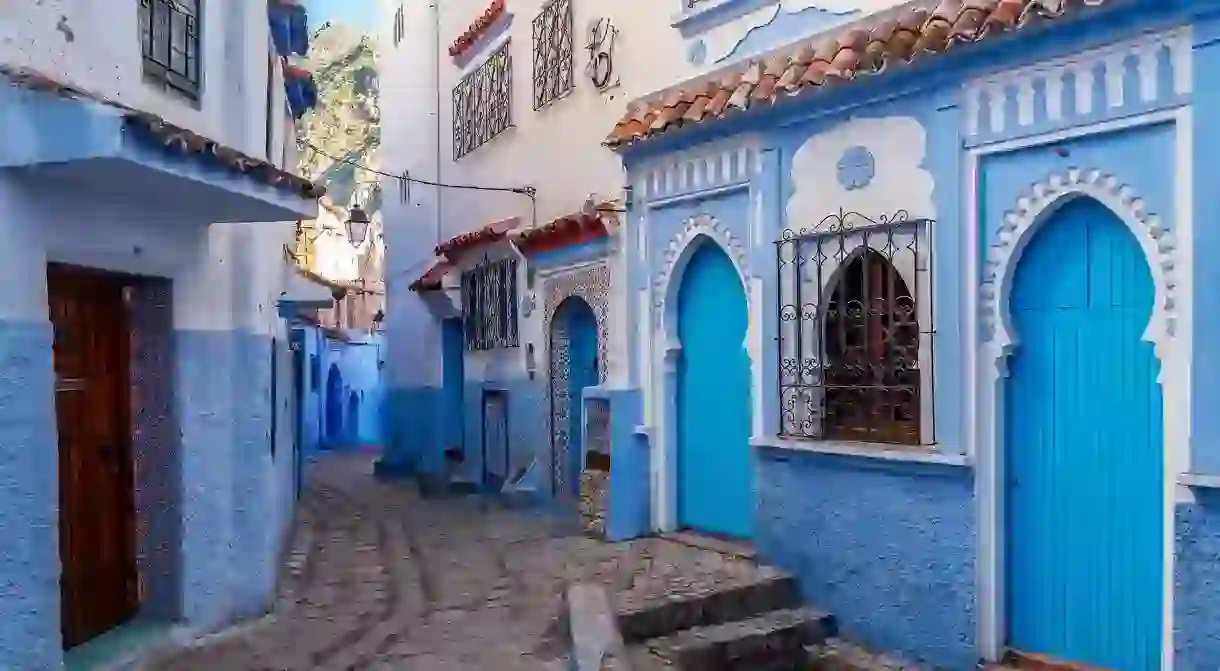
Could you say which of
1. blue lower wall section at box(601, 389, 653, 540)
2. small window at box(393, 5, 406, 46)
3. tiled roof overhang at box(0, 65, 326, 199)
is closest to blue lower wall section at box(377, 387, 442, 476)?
small window at box(393, 5, 406, 46)

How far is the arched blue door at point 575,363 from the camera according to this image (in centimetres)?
1102

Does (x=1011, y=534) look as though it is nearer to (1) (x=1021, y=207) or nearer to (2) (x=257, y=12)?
(1) (x=1021, y=207)

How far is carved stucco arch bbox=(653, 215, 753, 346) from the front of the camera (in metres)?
7.77

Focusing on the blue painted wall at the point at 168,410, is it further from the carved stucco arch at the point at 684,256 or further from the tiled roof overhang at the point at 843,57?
the tiled roof overhang at the point at 843,57

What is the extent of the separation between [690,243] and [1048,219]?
3.16 meters

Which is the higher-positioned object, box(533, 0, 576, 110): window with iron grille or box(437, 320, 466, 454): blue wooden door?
box(533, 0, 576, 110): window with iron grille

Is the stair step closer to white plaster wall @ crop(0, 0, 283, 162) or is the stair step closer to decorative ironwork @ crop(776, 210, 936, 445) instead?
decorative ironwork @ crop(776, 210, 936, 445)

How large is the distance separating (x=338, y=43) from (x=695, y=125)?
26.6 metres

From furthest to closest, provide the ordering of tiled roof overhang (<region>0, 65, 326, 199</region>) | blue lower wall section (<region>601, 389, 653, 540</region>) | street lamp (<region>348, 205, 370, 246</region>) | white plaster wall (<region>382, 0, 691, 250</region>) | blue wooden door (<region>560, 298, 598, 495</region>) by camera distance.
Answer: street lamp (<region>348, 205, 370, 246</region>) < blue wooden door (<region>560, 298, 598, 495</region>) < white plaster wall (<region>382, 0, 691, 250</region>) < blue lower wall section (<region>601, 389, 653, 540</region>) < tiled roof overhang (<region>0, 65, 326, 199</region>)

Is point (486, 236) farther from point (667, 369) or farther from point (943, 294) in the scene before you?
point (943, 294)

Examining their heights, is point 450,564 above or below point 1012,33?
below

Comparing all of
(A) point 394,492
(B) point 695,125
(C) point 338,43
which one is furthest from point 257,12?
(C) point 338,43

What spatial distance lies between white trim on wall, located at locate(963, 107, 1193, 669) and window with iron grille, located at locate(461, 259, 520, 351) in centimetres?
720

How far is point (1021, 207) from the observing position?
5.69 m
